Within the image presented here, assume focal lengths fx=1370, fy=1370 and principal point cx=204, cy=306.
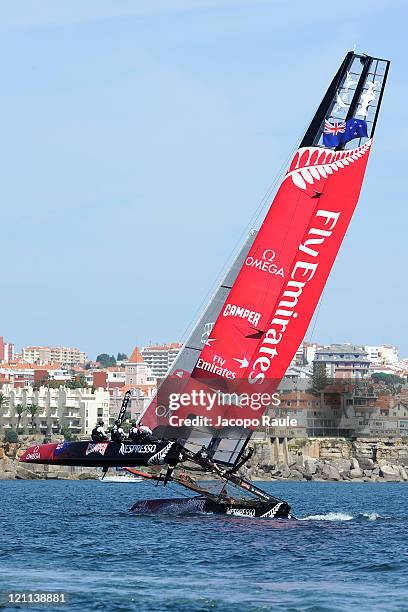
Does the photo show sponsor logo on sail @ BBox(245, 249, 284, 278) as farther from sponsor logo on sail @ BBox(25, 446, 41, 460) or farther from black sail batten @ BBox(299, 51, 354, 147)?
sponsor logo on sail @ BBox(25, 446, 41, 460)

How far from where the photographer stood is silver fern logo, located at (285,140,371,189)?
3619cm

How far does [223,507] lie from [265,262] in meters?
6.61

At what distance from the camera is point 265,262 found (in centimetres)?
3594

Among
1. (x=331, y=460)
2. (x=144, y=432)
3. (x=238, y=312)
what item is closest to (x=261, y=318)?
(x=238, y=312)

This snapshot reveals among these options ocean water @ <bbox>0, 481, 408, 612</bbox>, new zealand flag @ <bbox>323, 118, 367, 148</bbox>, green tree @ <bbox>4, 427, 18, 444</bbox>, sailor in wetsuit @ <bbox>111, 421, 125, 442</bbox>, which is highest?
new zealand flag @ <bbox>323, 118, 367, 148</bbox>

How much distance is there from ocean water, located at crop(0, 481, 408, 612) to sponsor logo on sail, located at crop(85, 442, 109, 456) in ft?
6.43

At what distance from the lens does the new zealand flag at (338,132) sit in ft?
119

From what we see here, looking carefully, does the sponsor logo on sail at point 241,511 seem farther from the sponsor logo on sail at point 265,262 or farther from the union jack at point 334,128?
the union jack at point 334,128

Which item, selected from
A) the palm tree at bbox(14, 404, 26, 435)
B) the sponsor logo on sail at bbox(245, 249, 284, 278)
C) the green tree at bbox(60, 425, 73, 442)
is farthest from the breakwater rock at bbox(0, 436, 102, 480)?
the sponsor logo on sail at bbox(245, 249, 284, 278)

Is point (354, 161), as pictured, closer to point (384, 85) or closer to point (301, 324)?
point (384, 85)

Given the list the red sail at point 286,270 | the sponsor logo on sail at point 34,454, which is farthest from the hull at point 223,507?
the sponsor logo on sail at point 34,454

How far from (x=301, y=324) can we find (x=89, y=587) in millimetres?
14780

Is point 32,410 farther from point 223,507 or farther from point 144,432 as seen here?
point 144,432

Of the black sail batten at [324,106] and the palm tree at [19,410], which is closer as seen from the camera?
the black sail batten at [324,106]
